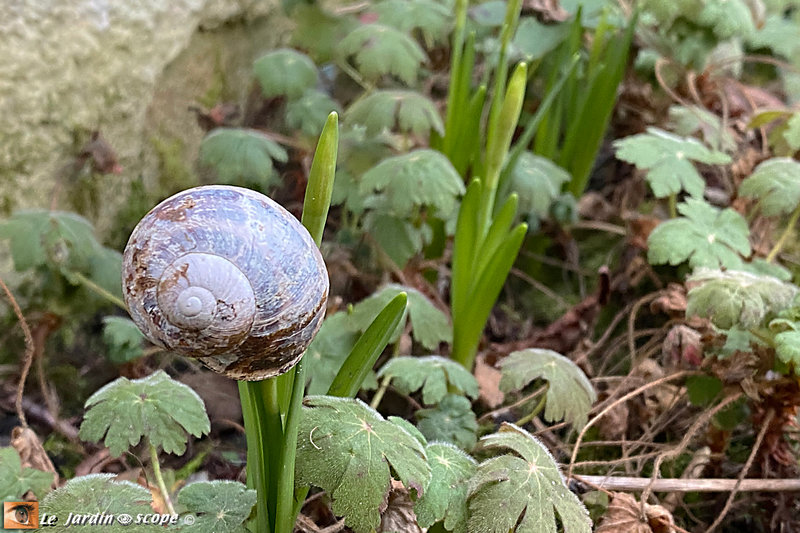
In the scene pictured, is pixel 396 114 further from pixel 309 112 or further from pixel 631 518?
pixel 631 518

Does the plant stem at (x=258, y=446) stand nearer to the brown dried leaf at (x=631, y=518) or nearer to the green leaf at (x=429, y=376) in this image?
the green leaf at (x=429, y=376)

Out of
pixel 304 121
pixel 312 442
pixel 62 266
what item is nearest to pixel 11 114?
pixel 62 266

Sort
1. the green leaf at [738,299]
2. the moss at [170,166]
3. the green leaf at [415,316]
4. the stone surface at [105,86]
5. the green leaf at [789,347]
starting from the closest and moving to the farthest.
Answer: the green leaf at [789,347]
the green leaf at [738,299]
the green leaf at [415,316]
the stone surface at [105,86]
the moss at [170,166]

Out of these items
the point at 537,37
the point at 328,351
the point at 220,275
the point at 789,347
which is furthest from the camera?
the point at 537,37

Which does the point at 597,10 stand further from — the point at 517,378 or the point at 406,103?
the point at 517,378

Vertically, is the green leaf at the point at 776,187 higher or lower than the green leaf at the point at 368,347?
higher

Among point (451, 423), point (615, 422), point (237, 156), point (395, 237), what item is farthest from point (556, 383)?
point (237, 156)

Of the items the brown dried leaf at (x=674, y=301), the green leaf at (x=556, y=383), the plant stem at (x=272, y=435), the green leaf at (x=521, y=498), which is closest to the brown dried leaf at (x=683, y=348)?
the brown dried leaf at (x=674, y=301)
